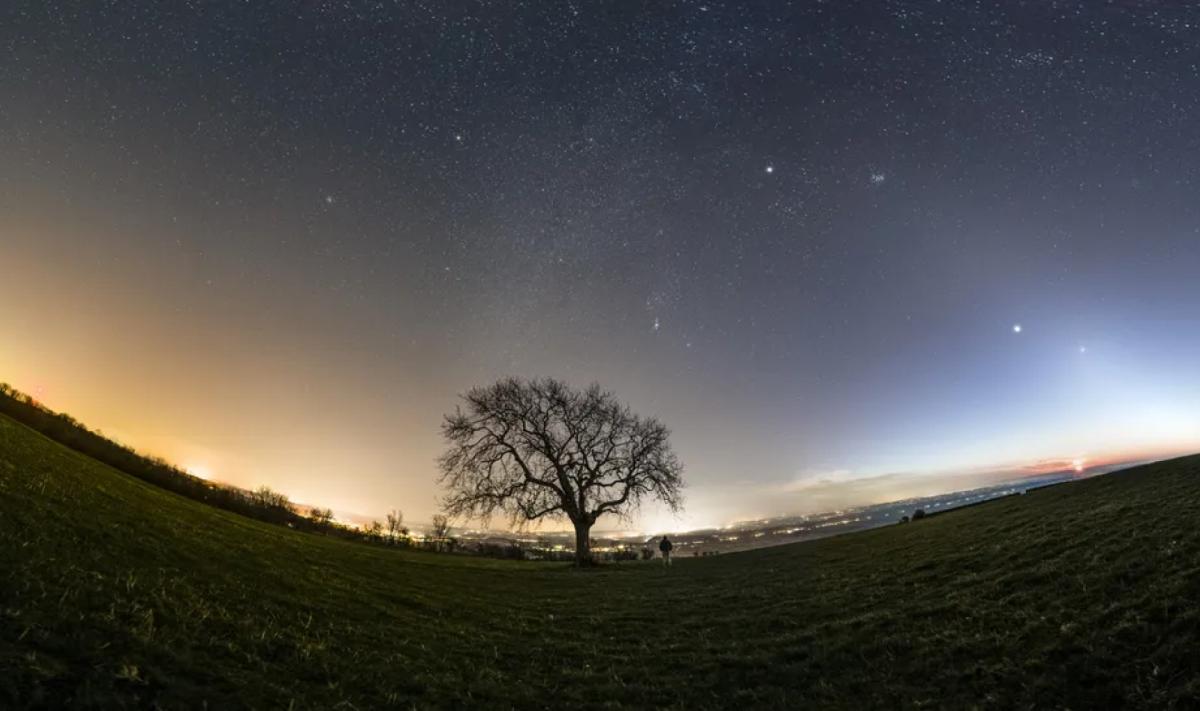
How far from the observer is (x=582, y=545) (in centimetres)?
4875

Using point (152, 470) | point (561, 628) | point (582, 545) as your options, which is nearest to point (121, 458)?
point (152, 470)

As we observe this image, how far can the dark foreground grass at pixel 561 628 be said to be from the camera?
8320 millimetres

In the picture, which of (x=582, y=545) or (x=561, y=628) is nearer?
(x=561, y=628)

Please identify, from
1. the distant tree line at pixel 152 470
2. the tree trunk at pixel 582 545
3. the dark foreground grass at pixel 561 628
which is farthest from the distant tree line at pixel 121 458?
the tree trunk at pixel 582 545

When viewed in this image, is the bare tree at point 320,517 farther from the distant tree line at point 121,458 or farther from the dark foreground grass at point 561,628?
the dark foreground grass at point 561,628

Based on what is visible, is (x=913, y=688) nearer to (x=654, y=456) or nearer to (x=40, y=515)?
(x=40, y=515)

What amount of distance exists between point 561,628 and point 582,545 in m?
31.7

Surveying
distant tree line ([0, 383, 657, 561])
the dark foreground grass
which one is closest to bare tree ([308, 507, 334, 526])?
distant tree line ([0, 383, 657, 561])

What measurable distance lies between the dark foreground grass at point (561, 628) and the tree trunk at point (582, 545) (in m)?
26.0

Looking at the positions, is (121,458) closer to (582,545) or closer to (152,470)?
(152,470)

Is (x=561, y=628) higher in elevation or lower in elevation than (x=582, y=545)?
higher

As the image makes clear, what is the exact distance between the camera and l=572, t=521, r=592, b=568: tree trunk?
159 ft

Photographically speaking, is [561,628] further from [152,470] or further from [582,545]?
[152,470]

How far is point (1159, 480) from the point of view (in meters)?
28.0
